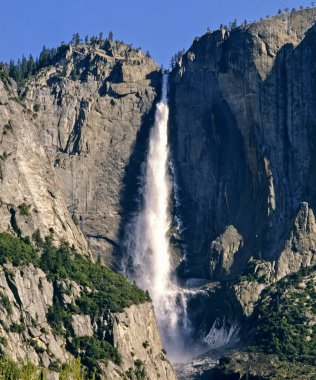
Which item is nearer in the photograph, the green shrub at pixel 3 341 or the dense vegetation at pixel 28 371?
the dense vegetation at pixel 28 371

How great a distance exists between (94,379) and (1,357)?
30.1 ft

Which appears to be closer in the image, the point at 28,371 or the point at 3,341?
the point at 28,371

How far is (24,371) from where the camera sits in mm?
177250

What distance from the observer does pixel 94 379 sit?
194 m

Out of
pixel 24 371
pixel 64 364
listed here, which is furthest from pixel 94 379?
pixel 24 371

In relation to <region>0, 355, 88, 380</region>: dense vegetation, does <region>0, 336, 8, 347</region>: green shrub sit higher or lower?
higher

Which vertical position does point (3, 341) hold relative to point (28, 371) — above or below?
above

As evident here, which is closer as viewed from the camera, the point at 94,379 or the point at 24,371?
the point at 24,371

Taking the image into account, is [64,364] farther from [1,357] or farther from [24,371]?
[24,371]

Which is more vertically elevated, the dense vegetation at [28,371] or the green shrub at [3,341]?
the green shrub at [3,341]

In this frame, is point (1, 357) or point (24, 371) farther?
point (1, 357)

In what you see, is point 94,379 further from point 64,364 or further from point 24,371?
point 24,371

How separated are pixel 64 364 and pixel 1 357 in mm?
7034

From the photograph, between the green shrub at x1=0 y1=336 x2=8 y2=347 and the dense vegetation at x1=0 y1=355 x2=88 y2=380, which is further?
the green shrub at x1=0 y1=336 x2=8 y2=347
